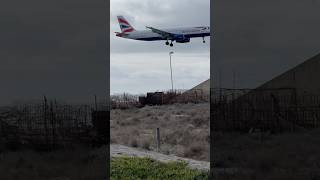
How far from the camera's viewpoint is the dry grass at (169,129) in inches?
627

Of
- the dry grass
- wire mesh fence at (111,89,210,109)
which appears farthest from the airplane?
wire mesh fence at (111,89,210,109)

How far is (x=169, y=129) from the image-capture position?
22.4 m

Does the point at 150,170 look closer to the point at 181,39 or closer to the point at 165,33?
the point at 181,39

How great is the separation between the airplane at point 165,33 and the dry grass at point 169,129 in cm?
334

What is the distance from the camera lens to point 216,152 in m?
13.0

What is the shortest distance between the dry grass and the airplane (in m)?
3.34

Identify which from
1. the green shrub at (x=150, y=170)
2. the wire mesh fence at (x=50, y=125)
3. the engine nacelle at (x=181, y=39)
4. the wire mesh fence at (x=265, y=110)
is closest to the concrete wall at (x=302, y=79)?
the wire mesh fence at (x=265, y=110)

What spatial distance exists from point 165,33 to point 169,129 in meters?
6.40

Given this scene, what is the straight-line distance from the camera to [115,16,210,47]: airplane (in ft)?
46.1

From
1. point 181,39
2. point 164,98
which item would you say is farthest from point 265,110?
point 164,98

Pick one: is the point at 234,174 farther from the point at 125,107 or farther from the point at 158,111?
the point at 125,107

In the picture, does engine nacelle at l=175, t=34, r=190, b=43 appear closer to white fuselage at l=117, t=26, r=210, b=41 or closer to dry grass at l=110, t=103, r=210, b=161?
white fuselage at l=117, t=26, r=210, b=41

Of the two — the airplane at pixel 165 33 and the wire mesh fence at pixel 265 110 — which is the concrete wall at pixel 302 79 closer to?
the wire mesh fence at pixel 265 110

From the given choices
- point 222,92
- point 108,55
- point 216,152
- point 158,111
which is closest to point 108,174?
point 108,55
